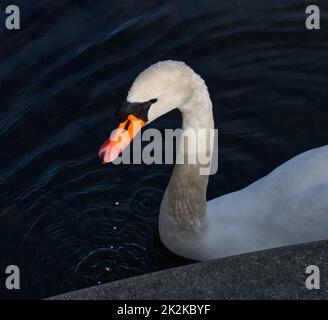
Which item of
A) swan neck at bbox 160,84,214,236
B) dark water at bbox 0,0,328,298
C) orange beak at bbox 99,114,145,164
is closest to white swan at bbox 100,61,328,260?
swan neck at bbox 160,84,214,236

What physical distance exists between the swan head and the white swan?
4 cm

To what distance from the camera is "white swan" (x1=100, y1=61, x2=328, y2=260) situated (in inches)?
249

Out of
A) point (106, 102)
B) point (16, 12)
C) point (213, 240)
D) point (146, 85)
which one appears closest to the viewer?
point (146, 85)

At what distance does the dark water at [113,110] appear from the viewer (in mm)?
7145

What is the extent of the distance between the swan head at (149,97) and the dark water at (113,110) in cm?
150

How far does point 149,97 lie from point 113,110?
271cm

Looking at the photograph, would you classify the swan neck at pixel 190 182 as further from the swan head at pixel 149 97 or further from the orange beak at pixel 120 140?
the orange beak at pixel 120 140

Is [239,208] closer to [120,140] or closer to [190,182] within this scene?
[190,182]

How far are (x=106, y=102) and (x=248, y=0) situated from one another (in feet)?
Answer: 7.00

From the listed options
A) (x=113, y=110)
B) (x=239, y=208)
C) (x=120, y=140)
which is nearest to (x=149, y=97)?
(x=120, y=140)

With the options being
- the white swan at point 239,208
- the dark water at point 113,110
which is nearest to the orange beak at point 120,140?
the white swan at point 239,208
